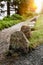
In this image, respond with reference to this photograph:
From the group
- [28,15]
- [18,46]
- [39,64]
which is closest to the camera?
[39,64]

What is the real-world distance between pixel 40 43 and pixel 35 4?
62.6 ft

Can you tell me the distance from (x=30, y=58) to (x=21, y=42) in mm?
844

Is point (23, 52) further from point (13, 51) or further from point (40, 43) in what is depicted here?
point (40, 43)

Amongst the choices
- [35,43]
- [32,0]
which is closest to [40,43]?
[35,43]

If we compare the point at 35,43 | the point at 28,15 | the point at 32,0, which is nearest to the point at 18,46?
the point at 35,43

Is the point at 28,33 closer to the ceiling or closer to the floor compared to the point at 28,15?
closer to the ceiling

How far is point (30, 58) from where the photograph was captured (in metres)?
7.68

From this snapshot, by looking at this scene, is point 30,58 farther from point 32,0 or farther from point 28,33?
point 32,0

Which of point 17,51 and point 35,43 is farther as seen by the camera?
point 35,43

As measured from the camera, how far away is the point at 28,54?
812cm

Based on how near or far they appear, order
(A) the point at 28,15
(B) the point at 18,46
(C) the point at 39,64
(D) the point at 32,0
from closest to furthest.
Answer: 1. (C) the point at 39,64
2. (B) the point at 18,46
3. (A) the point at 28,15
4. (D) the point at 32,0

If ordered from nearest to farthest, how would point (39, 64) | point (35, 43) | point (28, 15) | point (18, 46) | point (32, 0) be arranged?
1. point (39, 64)
2. point (18, 46)
3. point (35, 43)
4. point (28, 15)
5. point (32, 0)

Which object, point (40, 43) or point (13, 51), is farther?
point (40, 43)

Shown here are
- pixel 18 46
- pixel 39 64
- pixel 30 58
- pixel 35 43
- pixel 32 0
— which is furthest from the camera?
pixel 32 0
